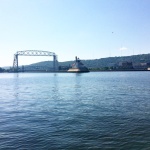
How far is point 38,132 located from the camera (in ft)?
50.2

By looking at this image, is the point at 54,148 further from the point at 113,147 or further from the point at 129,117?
the point at 129,117

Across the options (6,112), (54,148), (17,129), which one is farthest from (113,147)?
(6,112)

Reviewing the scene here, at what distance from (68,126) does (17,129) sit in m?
3.21

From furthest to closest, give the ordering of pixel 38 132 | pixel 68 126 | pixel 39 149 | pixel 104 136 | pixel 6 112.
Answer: pixel 6 112, pixel 68 126, pixel 38 132, pixel 104 136, pixel 39 149

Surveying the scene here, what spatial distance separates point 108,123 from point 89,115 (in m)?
3.05

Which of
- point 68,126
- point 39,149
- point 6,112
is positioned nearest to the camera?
point 39,149

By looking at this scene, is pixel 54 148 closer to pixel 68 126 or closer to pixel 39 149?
pixel 39 149

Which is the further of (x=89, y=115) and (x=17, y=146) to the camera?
(x=89, y=115)

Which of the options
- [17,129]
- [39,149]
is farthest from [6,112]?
[39,149]

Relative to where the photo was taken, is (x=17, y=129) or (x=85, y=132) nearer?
(x=85, y=132)

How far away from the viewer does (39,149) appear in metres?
12.3

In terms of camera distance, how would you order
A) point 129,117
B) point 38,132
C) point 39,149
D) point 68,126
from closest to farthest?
point 39,149, point 38,132, point 68,126, point 129,117

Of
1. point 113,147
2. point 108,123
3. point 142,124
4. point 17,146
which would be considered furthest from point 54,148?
point 142,124

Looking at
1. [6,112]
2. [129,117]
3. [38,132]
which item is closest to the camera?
[38,132]
